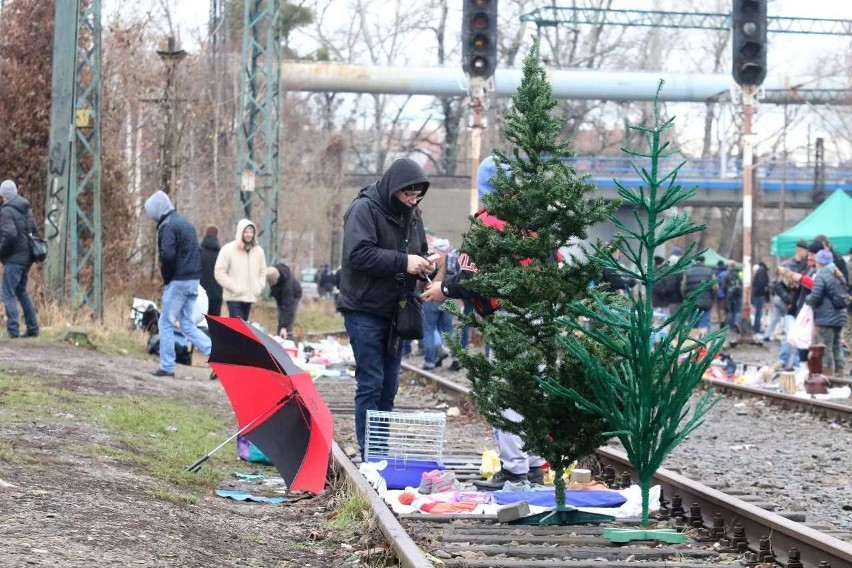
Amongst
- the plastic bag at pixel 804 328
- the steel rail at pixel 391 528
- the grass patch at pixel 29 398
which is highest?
the plastic bag at pixel 804 328

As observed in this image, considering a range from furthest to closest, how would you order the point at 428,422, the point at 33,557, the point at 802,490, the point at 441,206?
the point at 441,206 < the point at 802,490 < the point at 428,422 < the point at 33,557

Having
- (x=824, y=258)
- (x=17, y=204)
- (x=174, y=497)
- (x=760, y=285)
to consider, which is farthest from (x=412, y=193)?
(x=760, y=285)

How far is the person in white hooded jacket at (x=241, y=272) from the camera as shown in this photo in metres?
16.7

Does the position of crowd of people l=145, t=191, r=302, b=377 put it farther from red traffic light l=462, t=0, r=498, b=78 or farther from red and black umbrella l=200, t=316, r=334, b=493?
red and black umbrella l=200, t=316, r=334, b=493

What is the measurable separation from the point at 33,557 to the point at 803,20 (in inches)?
2150

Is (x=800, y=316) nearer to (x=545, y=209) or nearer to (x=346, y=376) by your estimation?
(x=346, y=376)

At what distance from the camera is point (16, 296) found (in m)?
17.7

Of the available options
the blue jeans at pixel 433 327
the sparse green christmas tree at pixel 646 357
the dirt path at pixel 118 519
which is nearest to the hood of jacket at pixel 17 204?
the blue jeans at pixel 433 327

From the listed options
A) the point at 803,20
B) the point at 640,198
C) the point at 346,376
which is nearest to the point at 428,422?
the point at 640,198

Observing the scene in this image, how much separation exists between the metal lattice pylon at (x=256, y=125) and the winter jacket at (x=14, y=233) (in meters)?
11.6

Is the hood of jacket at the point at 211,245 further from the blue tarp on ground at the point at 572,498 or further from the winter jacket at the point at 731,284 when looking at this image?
the winter jacket at the point at 731,284

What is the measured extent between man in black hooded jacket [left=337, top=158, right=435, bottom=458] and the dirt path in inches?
32.6

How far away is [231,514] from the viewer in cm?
774

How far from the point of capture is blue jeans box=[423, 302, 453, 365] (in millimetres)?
19984
